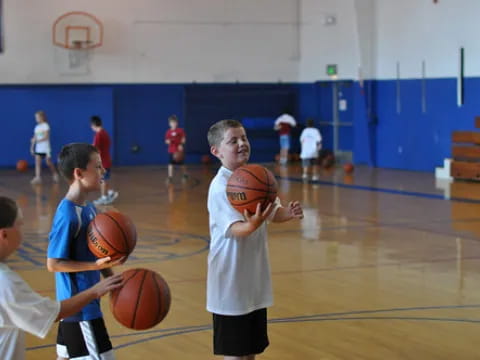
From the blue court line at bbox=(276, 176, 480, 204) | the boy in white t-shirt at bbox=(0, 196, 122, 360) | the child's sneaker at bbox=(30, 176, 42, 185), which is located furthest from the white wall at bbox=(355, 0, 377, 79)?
the boy in white t-shirt at bbox=(0, 196, 122, 360)

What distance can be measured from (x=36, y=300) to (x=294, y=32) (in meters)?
23.5

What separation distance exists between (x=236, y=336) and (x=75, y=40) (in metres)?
20.0

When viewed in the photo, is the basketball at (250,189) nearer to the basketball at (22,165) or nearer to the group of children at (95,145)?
the group of children at (95,145)

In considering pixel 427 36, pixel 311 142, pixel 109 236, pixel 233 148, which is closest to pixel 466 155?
pixel 311 142

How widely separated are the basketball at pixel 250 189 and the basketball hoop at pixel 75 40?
64.5 feet

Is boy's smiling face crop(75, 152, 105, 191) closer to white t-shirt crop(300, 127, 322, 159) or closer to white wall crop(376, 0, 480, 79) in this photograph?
white t-shirt crop(300, 127, 322, 159)

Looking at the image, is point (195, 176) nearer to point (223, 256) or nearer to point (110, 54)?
point (110, 54)

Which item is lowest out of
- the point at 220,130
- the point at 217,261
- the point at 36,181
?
the point at 36,181

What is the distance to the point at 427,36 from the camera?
21.2 m

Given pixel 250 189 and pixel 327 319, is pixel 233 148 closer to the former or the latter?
pixel 250 189

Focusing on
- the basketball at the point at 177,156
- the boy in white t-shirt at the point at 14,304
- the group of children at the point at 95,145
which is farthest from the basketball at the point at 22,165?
the boy in white t-shirt at the point at 14,304

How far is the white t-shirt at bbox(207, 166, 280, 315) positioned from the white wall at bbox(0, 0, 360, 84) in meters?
19.4

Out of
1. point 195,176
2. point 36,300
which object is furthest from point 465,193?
point 36,300

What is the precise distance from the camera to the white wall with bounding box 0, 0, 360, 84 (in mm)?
23266
